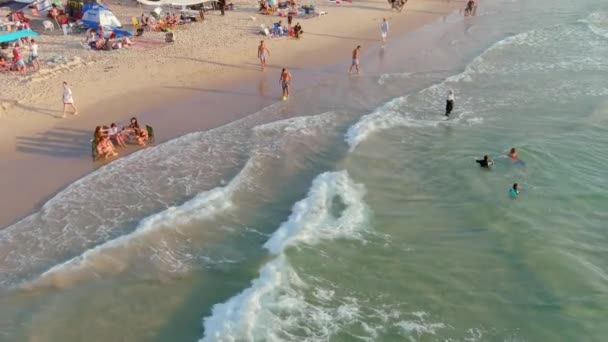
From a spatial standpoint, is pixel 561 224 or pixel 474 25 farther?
pixel 474 25

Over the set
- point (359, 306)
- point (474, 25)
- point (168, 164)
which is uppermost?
point (474, 25)

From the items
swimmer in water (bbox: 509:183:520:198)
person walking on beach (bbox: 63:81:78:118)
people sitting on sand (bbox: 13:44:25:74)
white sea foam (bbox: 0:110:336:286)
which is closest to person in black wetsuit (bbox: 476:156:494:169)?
swimmer in water (bbox: 509:183:520:198)

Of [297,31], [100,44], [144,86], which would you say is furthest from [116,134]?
[297,31]

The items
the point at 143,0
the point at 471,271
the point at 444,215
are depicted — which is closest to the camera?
the point at 471,271

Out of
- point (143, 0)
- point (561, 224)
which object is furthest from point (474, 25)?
point (561, 224)

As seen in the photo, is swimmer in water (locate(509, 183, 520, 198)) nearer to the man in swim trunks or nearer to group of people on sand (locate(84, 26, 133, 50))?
the man in swim trunks

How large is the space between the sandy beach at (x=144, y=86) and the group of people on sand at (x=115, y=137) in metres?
0.42

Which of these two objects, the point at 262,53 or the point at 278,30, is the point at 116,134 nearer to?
the point at 262,53

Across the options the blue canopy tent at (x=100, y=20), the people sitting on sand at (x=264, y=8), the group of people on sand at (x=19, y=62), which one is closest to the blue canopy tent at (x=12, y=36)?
the group of people on sand at (x=19, y=62)

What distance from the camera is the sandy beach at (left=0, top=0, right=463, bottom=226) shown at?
14.1 m

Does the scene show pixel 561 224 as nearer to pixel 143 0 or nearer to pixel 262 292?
pixel 262 292

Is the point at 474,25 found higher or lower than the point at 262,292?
higher

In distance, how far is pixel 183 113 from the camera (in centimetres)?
1738

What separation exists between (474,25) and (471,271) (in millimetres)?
24514
